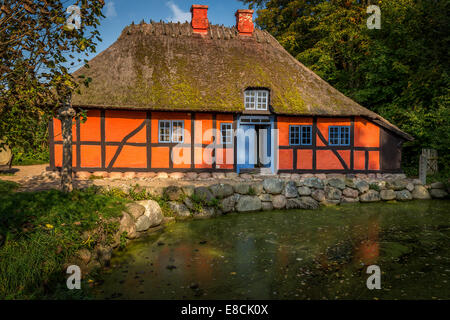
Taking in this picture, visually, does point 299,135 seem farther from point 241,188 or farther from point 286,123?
point 241,188

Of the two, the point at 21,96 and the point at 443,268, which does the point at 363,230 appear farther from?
the point at 21,96

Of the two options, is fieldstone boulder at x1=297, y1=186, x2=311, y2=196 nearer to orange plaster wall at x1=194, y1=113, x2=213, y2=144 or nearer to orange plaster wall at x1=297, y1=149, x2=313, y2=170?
orange plaster wall at x1=297, y1=149, x2=313, y2=170

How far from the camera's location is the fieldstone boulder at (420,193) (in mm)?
11523

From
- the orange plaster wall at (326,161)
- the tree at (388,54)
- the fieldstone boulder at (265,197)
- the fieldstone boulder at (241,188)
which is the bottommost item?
the fieldstone boulder at (265,197)

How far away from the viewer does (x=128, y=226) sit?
6.70 m

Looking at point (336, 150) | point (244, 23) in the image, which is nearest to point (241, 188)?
point (336, 150)

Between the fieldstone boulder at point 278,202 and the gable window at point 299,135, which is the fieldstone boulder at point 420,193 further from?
the fieldstone boulder at point 278,202

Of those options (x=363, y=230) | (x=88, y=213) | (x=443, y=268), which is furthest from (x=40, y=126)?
(x=363, y=230)

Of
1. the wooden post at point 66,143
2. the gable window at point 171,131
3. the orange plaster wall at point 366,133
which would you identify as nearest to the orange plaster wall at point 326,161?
the orange plaster wall at point 366,133

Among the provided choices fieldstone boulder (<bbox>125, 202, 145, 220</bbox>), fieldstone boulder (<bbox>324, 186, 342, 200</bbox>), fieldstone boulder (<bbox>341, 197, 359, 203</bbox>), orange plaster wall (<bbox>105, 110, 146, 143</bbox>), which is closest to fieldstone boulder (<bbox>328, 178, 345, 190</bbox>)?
fieldstone boulder (<bbox>324, 186, 342, 200</bbox>)

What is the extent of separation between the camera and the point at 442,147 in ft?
44.3

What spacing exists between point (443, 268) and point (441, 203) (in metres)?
6.66

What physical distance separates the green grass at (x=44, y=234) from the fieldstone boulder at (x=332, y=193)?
694cm

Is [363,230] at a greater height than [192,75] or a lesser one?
lesser
